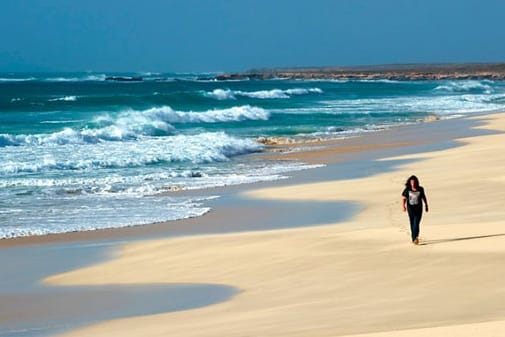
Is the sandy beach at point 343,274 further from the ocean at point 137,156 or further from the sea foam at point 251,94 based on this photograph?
the sea foam at point 251,94

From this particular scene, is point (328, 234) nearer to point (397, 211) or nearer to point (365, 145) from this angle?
point (397, 211)

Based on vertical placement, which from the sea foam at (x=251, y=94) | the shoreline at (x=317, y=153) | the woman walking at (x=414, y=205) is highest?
the sea foam at (x=251, y=94)

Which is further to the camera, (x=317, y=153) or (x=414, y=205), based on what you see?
(x=317, y=153)

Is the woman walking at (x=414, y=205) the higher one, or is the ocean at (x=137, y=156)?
the ocean at (x=137, y=156)

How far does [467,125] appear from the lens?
1567 inches

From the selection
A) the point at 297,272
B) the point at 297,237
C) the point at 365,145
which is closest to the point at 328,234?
the point at 297,237

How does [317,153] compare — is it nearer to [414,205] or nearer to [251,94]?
[414,205]

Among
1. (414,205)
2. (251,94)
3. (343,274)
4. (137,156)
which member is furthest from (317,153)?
(251,94)

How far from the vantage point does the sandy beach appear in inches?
347

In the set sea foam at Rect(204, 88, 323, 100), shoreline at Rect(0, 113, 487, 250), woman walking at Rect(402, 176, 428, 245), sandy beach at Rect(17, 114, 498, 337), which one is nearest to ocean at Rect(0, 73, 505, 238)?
shoreline at Rect(0, 113, 487, 250)

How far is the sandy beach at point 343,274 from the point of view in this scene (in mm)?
8812

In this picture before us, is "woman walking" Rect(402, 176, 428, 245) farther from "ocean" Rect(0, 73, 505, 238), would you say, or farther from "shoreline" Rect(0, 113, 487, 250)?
"ocean" Rect(0, 73, 505, 238)

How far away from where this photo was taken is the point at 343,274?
11.1 metres

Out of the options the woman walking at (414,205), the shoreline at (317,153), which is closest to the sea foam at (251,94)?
the shoreline at (317,153)
